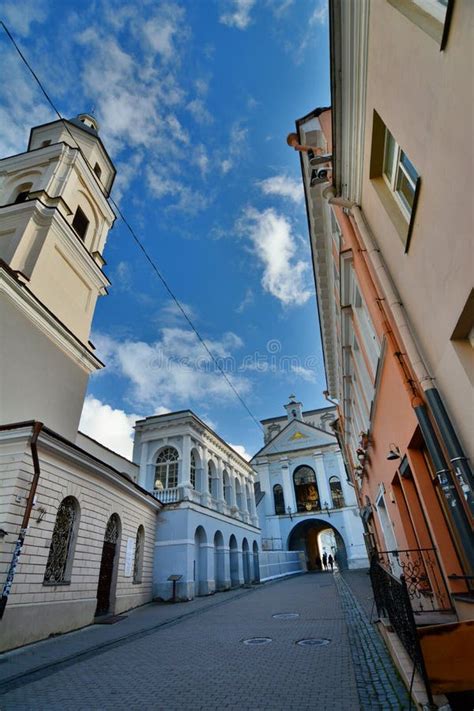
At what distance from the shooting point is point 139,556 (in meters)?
17.0

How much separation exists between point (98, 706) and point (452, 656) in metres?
4.30

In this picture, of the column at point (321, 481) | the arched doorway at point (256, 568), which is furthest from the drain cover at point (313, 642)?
the column at point (321, 481)

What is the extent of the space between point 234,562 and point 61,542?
17.1 metres

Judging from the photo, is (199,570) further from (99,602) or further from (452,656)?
(452,656)

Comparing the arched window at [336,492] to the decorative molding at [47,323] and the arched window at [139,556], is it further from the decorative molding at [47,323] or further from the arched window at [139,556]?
the decorative molding at [47,323]

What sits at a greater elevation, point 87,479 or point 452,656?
point 87,479

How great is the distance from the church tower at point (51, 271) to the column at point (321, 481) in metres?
29.6

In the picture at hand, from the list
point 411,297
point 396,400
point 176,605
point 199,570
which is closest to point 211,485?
point 199,570

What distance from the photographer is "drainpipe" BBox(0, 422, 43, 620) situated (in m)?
8.50

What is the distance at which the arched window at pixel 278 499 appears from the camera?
4003 cm

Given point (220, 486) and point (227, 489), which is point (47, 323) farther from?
point (227, 489)

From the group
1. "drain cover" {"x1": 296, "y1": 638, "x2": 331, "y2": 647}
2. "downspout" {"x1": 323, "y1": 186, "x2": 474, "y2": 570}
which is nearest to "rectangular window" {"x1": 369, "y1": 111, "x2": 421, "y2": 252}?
"downspout" {"x1": 323, "y1": 186, "x2": 474, "y2": 570}

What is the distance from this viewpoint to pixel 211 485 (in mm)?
25891

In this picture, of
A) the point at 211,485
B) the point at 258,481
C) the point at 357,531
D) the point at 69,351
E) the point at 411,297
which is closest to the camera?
the point at 411,297
